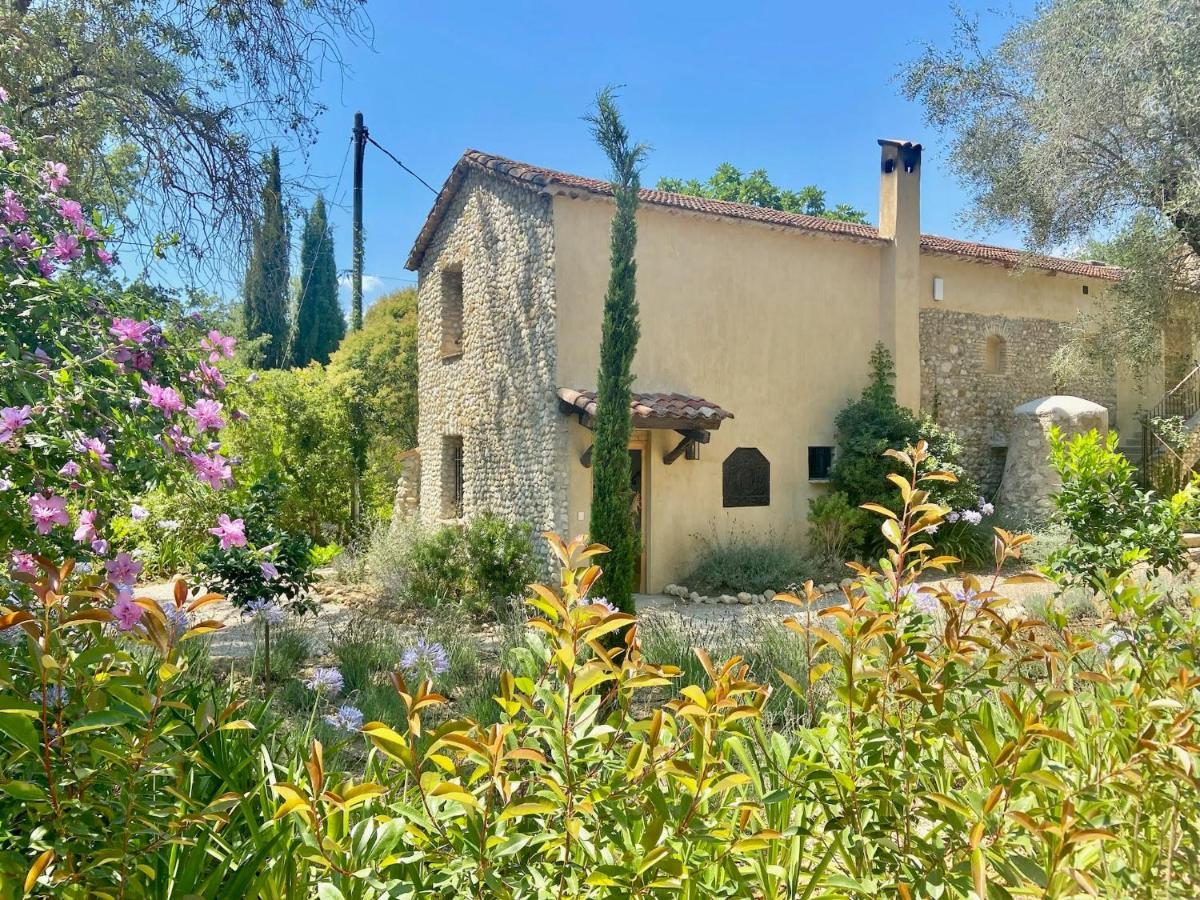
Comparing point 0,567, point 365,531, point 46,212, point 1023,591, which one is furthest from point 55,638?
point 365,531

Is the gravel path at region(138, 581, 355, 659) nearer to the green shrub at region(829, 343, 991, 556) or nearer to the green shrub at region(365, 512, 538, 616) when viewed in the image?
the green shrub at region(365, 512, 538, 616)

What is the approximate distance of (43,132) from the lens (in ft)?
23.3

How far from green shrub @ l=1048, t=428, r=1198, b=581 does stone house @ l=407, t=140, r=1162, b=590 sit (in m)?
4.66

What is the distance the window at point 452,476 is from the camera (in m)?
14.5

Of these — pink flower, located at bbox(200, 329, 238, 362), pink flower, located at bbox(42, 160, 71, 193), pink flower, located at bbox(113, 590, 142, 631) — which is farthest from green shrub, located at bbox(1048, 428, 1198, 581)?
pink flower, located at bbox(42, 160, 71, 193)

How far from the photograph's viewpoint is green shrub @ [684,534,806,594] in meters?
11.5

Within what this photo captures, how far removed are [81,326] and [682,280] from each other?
9.67 meters

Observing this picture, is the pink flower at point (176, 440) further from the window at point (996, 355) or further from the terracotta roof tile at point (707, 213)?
the window at point (996, 355)

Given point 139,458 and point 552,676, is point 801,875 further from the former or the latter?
point 139,458

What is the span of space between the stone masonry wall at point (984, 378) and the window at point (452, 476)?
8.54 metres

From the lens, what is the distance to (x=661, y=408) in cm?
1080

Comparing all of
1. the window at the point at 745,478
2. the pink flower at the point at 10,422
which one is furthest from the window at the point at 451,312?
the pink flower at the point at 10,422

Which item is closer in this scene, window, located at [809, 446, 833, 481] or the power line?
window, located at [809, 446, 833, 481]

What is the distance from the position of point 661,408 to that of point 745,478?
244 cm
